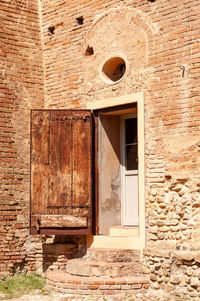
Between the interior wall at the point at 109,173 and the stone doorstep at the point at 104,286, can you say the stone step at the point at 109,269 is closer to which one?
the stone doorstep at the point at 104,286

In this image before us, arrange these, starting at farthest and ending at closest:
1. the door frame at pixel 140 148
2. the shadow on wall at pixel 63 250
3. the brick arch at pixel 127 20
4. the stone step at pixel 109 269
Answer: the shadow on wall at pixel 63 250 → the brick arch at pixel 127 20 → the door frame at pixel 140 148 → the stone step at pixel 109 269

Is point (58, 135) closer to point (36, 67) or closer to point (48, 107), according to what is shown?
point (48, 107)

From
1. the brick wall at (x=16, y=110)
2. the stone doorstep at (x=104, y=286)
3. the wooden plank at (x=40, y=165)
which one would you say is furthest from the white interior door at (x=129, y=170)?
the brick wall at (x=16, y=110)

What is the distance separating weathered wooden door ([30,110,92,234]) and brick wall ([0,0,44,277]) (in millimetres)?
589

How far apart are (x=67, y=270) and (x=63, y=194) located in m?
1.29

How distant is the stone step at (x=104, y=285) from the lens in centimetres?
784

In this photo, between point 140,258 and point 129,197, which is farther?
point 129,197

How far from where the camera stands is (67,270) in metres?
8.77

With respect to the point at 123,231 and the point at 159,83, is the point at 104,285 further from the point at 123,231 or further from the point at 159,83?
the point at 159,83

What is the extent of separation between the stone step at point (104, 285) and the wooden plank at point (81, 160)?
1.45m

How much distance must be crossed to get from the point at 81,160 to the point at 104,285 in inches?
88.8

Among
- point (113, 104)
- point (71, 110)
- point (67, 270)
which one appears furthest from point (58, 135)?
point (67, 270)

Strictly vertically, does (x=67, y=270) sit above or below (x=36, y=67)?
below

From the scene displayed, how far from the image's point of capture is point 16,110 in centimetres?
977
